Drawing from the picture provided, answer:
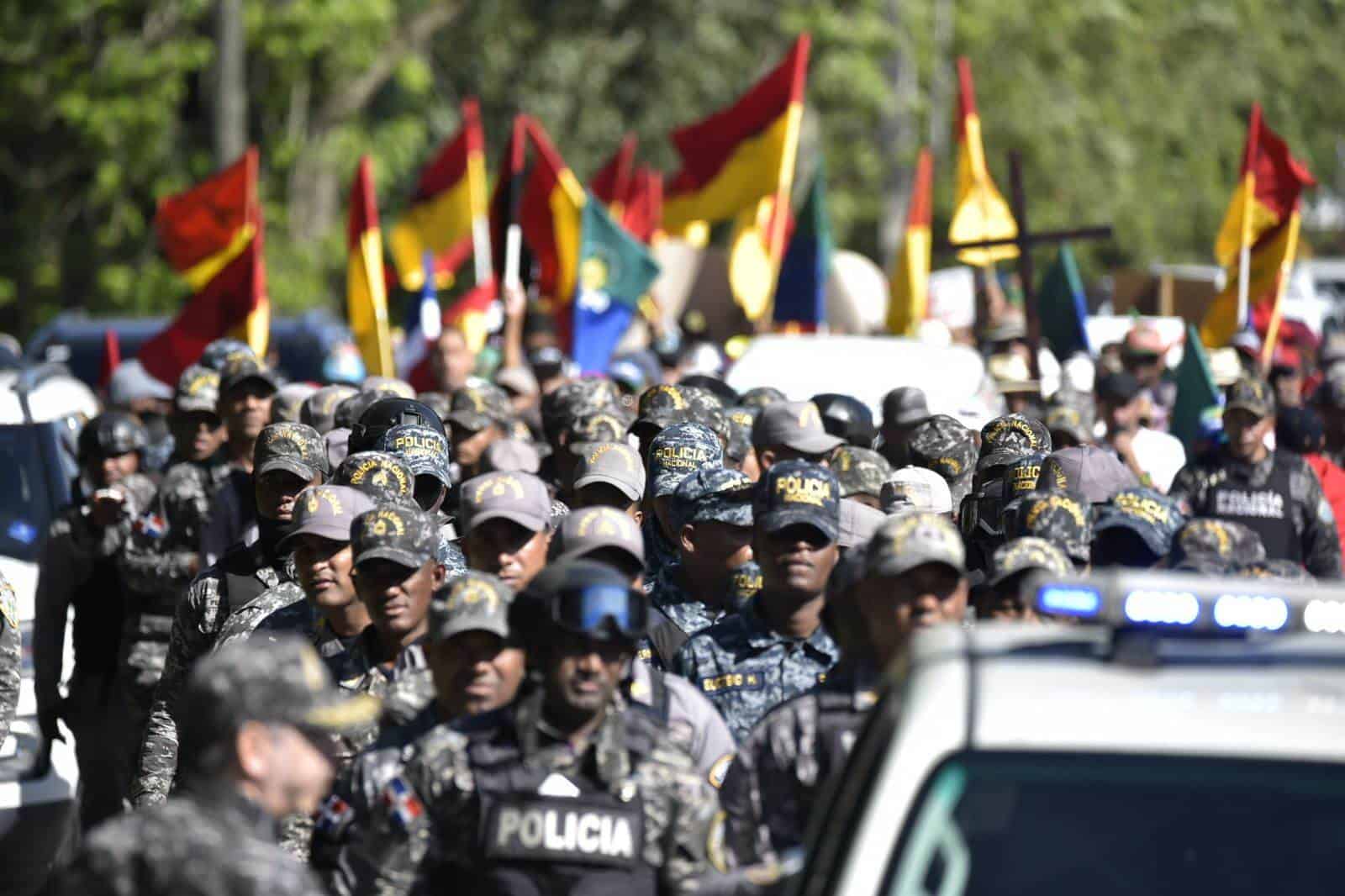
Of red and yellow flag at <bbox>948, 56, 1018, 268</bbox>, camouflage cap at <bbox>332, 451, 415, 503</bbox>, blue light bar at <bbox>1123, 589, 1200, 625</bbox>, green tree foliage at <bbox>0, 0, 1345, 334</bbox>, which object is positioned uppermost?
green tree foliage at <bbox>0, 0, 1345, 334</bbox>

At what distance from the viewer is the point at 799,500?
634cm

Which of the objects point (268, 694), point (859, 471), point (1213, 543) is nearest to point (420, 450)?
point (859, 471)

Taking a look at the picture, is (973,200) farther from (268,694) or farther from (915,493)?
(268,694)

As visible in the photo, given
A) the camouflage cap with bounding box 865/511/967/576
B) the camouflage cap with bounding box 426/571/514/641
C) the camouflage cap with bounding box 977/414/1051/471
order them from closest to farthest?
the camouflage cap with bounding box 865/511/967/576
the camouflage cap with bounding box 426/571/514/641
the camouflage cap with bounding box 977/414/1051/471

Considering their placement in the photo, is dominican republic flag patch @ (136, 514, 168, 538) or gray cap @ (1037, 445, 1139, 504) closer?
gray cap @ (1037, 445, 1139, 504)

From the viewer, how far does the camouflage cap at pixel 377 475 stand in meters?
7.22

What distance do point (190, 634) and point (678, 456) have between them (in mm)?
1641

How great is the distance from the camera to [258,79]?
26.9m

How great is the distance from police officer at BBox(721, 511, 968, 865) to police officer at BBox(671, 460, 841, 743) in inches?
30.5

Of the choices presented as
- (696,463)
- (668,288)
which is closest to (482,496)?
(696,463)

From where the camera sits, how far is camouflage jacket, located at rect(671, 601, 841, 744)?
616cm

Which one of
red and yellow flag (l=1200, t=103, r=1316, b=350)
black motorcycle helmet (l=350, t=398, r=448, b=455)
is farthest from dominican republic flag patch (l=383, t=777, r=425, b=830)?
red and yellow flag (l=1200, t=103, r=1316, b=350)

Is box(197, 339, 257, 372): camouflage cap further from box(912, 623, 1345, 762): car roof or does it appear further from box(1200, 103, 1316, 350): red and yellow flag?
box(912, 623, 1345, 762): car roof

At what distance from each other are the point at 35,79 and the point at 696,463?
62.2ft
